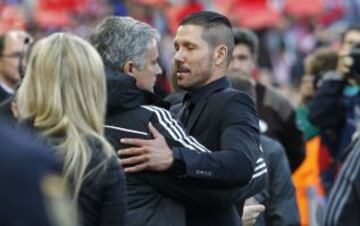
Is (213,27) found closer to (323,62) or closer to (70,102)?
(70,102)

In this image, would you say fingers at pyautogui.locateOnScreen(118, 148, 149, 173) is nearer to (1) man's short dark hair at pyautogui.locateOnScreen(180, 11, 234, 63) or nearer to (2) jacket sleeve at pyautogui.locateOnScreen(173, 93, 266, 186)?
(2) jacket sleeve at pyautogui.locateOnScreen(173, 93, 266, 186)

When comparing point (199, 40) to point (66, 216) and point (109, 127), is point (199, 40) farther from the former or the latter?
point (66, 216)

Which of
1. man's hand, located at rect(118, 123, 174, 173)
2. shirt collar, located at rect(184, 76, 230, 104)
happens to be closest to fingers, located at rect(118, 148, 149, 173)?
man's hand, located at rect(118, 123, 174, 173)

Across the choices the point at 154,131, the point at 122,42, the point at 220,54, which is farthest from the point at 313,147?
the point at 154,131

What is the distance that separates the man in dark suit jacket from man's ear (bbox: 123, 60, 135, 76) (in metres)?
0.25

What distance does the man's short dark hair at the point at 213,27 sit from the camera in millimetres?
5176

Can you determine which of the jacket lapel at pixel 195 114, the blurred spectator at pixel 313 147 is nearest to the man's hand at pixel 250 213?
Answer: the jacket lapel at pixel 195 114

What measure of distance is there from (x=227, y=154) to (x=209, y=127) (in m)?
0.26

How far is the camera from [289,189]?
7207 millimetres

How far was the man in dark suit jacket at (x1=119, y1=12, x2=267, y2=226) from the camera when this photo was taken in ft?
15.2

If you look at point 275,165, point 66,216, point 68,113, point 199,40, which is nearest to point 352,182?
point 275,165

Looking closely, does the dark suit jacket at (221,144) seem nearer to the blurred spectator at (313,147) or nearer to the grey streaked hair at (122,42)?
the grey streaked hair at (122,42)

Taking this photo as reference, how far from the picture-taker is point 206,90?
5078mm

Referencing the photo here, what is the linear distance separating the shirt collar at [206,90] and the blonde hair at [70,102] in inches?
40.5
